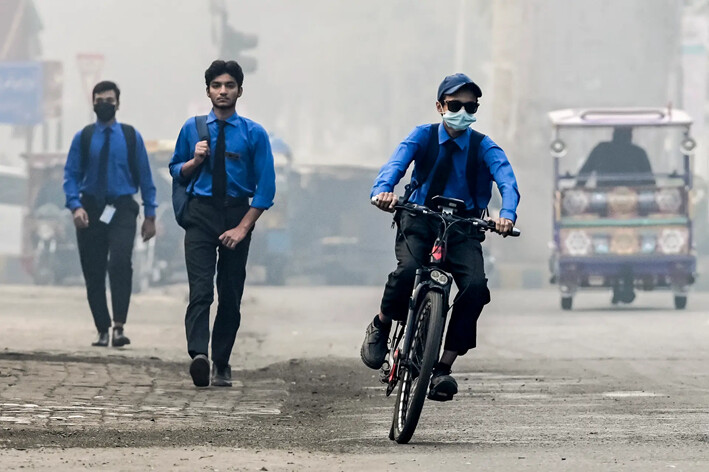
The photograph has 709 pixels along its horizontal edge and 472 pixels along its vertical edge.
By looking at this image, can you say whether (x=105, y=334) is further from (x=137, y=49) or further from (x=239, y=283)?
(x=137, y=49)

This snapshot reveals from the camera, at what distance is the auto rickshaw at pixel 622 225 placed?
1927 cm

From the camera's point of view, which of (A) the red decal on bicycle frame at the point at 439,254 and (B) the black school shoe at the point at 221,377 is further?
(B) the black school shoe at the point at 221,377

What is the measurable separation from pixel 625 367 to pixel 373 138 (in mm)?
60639

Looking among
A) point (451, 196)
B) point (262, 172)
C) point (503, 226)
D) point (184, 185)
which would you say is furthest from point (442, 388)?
point (184, 185)

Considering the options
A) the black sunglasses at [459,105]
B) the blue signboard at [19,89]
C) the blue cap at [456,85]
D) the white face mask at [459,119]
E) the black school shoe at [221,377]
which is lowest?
the black school shoe at [221,377]

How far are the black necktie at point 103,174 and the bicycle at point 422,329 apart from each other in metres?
4.70

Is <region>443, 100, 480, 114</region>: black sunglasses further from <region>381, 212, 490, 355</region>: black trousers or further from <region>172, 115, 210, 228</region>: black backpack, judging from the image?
<region>172, 115, 210, 228</region>: black backpack

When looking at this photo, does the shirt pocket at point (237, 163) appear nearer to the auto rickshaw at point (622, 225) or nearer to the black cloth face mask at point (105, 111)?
the black cloth face mask at point (105, 111)

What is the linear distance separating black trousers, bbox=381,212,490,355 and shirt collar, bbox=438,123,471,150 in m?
0.35

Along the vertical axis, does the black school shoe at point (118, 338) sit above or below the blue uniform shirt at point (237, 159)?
below

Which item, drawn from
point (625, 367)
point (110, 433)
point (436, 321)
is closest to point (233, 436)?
point (110, 433)

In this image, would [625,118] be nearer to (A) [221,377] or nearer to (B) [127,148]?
(B) [127,148]

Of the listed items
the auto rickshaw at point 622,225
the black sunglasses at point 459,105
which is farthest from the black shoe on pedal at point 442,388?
the auto rickshaw at point 622,225

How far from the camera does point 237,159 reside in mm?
9430
